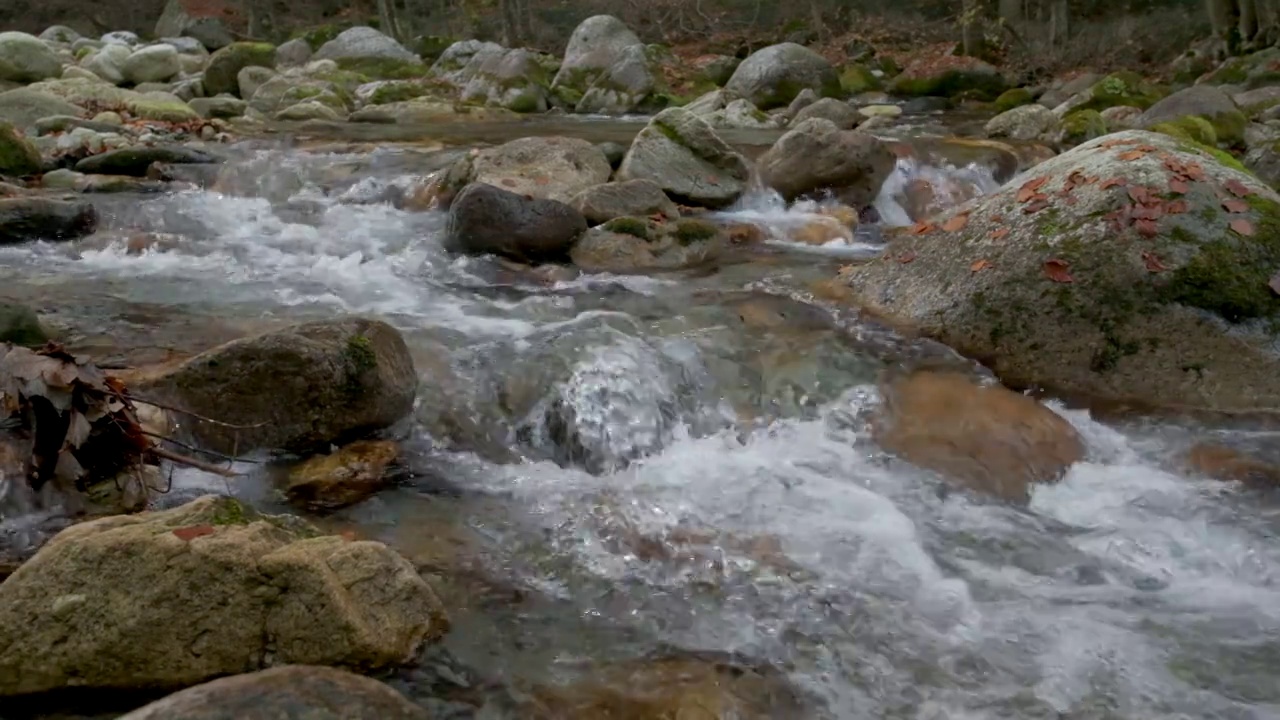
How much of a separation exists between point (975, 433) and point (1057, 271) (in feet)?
4.59

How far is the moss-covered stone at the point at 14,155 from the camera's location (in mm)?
10250

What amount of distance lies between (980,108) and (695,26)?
12.9 m

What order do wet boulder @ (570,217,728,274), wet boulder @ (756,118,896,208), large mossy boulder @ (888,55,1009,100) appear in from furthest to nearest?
large mossy boulder @ (888,55,1009,100) → wet boulder @ (756,118,896,208) → wet boulder @ (570,217,728,274)

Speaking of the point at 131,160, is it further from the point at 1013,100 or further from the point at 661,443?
the point at 1013,100

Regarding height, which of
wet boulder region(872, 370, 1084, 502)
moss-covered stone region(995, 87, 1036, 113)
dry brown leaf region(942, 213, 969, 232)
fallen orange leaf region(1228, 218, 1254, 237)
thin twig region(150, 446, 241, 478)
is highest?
fallen orange leaf region(1228, 218, 1254, 237)

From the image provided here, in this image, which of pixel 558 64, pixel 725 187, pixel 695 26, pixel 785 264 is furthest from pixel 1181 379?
pixel 695 26

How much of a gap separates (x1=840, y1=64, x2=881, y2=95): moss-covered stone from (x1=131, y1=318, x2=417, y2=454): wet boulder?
17475 millimetres

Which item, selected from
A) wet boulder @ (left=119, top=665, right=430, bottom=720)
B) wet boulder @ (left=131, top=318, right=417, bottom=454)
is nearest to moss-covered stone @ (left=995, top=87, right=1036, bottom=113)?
wet boulder @ (left=131, top=318, right=417, bottom=454)

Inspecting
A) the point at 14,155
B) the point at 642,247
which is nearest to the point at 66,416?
the point at 642,247

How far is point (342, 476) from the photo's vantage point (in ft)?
15.6

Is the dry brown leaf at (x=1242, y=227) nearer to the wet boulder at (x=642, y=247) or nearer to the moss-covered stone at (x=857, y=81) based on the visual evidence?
the wet boulder at (x=642, y=247)

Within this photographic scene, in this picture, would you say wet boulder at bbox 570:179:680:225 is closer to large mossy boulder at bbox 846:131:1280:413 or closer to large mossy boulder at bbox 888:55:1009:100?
large mossy boulder at bbox 846:131:1280:413

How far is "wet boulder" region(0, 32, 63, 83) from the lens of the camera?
1844cm

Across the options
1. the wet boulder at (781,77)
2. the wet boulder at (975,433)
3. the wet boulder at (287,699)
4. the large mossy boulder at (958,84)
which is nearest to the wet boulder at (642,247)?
the wet boulder at (975,433)
